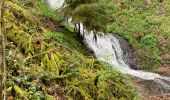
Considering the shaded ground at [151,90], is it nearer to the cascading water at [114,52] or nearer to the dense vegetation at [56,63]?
the cascading water at [114,52]

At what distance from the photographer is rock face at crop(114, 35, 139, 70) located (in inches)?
826

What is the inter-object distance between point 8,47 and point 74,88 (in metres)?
1.95

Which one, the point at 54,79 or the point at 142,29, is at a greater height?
the point at 142,29

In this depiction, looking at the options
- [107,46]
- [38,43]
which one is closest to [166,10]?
[107,46]

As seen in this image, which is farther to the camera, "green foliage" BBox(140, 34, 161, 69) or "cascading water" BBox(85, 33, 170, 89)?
"green foliage" BBox(140, 34, 161, 69)

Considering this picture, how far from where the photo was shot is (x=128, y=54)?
2181 centimetres

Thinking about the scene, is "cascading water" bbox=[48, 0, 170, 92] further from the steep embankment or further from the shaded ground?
the steep embankment

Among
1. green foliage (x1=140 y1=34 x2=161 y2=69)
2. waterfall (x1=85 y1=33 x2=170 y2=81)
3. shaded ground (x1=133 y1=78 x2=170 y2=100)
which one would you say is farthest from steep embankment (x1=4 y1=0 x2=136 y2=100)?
green foliage (x1=140 y1=34 x2=161 y2=69)

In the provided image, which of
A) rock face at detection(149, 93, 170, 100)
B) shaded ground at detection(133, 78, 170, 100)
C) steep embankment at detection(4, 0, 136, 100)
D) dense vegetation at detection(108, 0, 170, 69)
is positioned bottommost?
rock face at detection(149, 93, 170, 100)

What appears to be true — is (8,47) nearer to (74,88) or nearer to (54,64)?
(54,64)

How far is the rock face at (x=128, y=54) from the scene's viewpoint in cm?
2098

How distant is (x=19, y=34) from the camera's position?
10086 mm

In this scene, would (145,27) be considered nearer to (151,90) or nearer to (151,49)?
(151,49)

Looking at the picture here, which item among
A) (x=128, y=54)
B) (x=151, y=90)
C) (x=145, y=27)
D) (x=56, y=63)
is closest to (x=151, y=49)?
(x=128, y=54)
